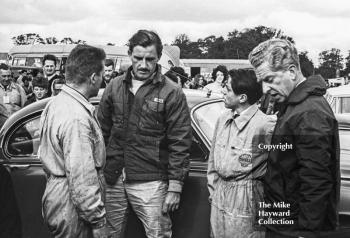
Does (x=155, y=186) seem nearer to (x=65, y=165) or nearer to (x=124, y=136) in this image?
(x=124, y=136)

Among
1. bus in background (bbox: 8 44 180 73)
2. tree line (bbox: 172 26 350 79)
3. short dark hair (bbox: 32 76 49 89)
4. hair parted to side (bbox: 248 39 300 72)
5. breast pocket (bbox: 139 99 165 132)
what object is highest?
tree line (bbox: 172 26 350 79)

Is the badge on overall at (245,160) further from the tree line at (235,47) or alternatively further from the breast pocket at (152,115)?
the tree line at (235,47)

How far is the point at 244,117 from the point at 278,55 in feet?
2.63

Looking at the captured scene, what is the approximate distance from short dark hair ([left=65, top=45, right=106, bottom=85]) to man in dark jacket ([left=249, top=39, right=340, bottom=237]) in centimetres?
97

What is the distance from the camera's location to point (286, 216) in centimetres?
241

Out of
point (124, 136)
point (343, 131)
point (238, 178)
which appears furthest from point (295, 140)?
point (343, 131)

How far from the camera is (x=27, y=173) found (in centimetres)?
393

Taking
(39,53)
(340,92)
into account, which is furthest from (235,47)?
(340,92)

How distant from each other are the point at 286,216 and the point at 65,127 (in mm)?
1316

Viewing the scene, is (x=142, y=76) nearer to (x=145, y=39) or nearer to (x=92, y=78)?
(x=145, y=39)

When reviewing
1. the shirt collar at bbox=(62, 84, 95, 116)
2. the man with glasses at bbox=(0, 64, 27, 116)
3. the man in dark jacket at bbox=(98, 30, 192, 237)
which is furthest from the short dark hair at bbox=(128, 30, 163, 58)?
the man with glasses at bbox=(0, 64, 27, 116)

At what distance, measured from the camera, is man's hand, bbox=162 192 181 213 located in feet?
11.0

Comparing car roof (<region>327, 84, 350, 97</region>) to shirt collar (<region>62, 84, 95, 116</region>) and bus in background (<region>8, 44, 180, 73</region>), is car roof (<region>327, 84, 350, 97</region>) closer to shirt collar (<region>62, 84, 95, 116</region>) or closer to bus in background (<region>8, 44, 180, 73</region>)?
shirt collar (<region>62, 84, 95, 116</region>)

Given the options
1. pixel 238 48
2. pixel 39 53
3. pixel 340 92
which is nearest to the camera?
pixel 340 92
